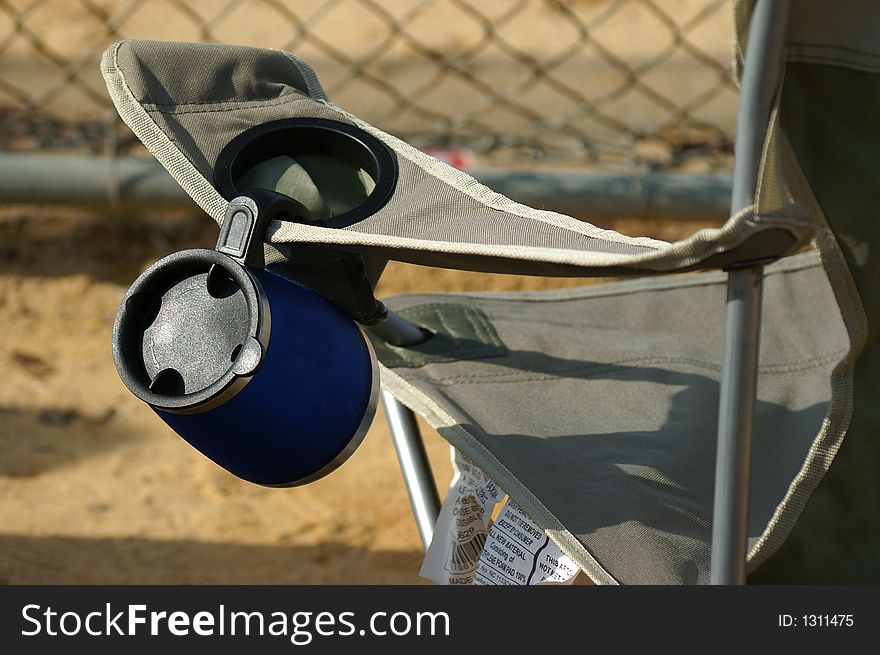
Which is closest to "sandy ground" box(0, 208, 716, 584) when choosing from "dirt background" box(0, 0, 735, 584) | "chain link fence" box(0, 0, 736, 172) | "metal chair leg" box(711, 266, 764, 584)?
"dirt background" box(0, 0, 735, 584)

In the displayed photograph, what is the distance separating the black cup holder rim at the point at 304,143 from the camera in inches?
36.6

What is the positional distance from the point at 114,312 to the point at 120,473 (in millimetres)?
477

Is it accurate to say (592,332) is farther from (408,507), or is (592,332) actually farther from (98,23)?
(98,23)

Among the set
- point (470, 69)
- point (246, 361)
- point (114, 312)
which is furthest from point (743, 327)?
point (470, 69)

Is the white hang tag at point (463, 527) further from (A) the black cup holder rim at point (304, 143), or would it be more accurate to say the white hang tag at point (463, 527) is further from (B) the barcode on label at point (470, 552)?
(A) the black cup holder rim at point (304, 143)

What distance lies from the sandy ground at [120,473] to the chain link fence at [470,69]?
24 centimetres

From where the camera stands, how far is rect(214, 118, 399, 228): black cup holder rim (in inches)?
36.6

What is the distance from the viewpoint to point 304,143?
39.3 inches

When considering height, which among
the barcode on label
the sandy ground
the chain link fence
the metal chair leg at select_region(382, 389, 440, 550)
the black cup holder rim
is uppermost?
the chain link fence

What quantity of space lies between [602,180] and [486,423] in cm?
105

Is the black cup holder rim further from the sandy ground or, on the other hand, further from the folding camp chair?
the sandy ground

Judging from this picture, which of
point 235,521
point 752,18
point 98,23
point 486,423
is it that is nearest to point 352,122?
point 486,423

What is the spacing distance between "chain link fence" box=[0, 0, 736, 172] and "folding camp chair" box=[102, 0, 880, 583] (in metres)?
1.14

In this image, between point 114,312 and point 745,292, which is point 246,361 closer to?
point 745,292
